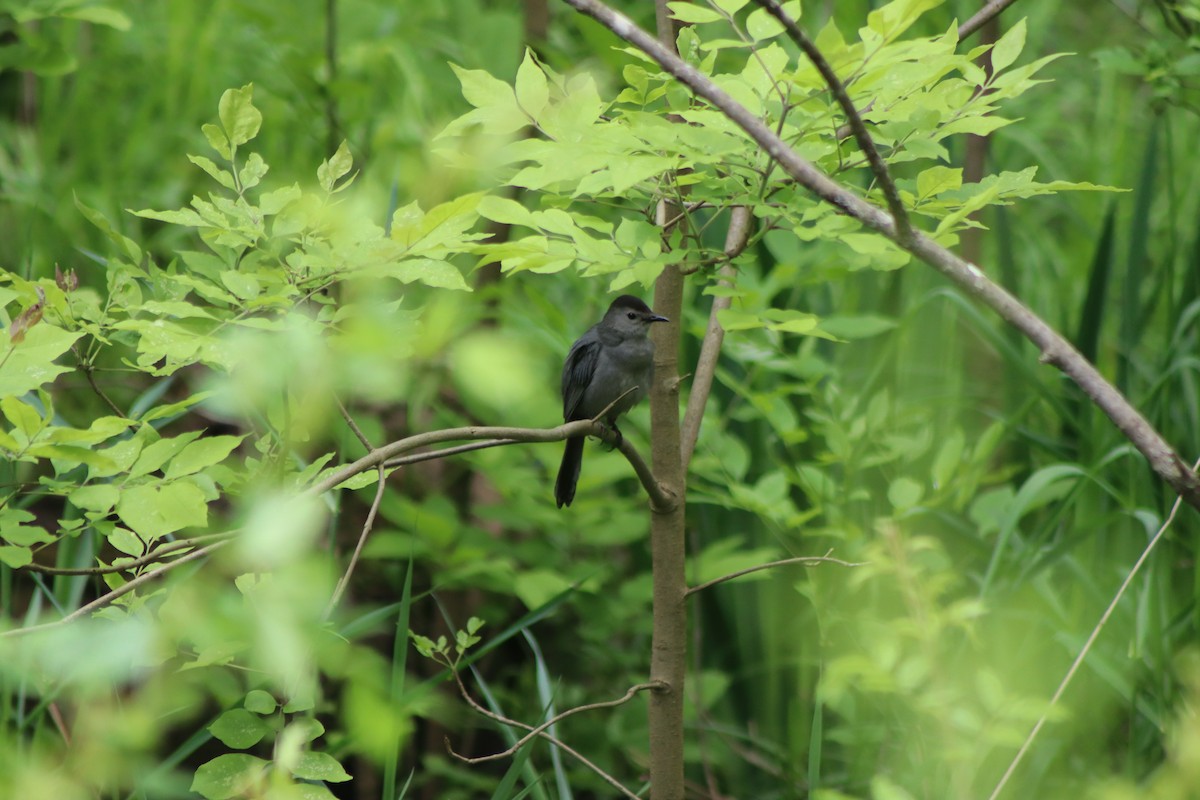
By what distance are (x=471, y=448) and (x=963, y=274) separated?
0.63 meters

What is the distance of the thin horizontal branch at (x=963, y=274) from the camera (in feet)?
3.20

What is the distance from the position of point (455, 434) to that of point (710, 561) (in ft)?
5.40

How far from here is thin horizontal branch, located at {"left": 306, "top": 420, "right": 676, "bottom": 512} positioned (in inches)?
45.0

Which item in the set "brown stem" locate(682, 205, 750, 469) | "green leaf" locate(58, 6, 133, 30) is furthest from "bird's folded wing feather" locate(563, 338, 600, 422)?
"green leaf" locate(58, 6, 133, 30)

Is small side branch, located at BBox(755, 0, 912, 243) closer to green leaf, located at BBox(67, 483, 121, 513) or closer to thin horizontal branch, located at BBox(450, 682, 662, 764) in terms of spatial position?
thin horizontal branch, located at BBox(450, 682, 662, 764)

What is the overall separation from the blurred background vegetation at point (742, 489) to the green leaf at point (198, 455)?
28 centimetres

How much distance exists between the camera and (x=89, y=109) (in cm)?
381

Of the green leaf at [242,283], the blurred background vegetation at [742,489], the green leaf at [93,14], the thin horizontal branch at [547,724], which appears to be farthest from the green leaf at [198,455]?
the green leaf at [93,14]

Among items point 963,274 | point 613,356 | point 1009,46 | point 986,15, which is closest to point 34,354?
point 963,274

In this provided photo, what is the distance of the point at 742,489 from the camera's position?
2.38 m

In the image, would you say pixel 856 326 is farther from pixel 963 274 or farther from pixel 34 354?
pixel 34 354

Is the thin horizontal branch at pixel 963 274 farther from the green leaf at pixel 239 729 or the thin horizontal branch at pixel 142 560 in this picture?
the green leaf at pixel 239 729

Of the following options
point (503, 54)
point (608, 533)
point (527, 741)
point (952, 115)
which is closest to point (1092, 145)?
point (503, 54)

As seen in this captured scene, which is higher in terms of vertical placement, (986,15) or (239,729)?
(986,15)
